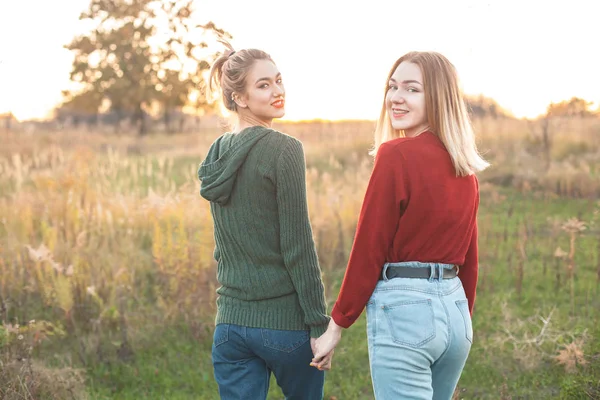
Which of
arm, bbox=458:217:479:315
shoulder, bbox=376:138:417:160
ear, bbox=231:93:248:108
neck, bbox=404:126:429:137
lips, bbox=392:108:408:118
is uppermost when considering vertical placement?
ear, bbox=231:93:248:108

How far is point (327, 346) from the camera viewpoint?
7.06ft

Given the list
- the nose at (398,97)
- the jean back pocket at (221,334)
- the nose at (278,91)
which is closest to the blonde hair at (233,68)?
the nose at (278,91)

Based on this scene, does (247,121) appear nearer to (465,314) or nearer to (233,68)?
(233,68)

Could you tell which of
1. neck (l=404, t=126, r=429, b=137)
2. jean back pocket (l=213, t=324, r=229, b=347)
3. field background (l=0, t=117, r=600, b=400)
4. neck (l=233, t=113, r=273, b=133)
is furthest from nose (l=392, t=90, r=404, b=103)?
jean back pocket (l=213, t=324, r=229, b=347)

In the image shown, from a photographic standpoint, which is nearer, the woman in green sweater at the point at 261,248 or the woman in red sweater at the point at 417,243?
the woman in red sweater at the point at 417,243

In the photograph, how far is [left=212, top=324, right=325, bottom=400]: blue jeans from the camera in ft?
7.27

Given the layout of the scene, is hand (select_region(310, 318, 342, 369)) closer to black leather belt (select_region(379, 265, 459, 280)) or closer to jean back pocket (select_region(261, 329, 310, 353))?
jean back pocket (select_region(261, 329, 310, 353))

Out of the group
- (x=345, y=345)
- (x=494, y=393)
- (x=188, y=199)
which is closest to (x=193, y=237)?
(x=188, y=199)

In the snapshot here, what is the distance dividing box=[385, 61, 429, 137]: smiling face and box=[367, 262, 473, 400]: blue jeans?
458 millimetres

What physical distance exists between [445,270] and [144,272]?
415 cm

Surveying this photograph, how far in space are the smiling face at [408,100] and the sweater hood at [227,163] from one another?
434 mm

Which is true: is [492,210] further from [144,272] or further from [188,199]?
[144,272]

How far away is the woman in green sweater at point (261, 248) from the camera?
2.19 m

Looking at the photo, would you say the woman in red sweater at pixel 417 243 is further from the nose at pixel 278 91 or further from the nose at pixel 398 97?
the nose at pixel 278 91
